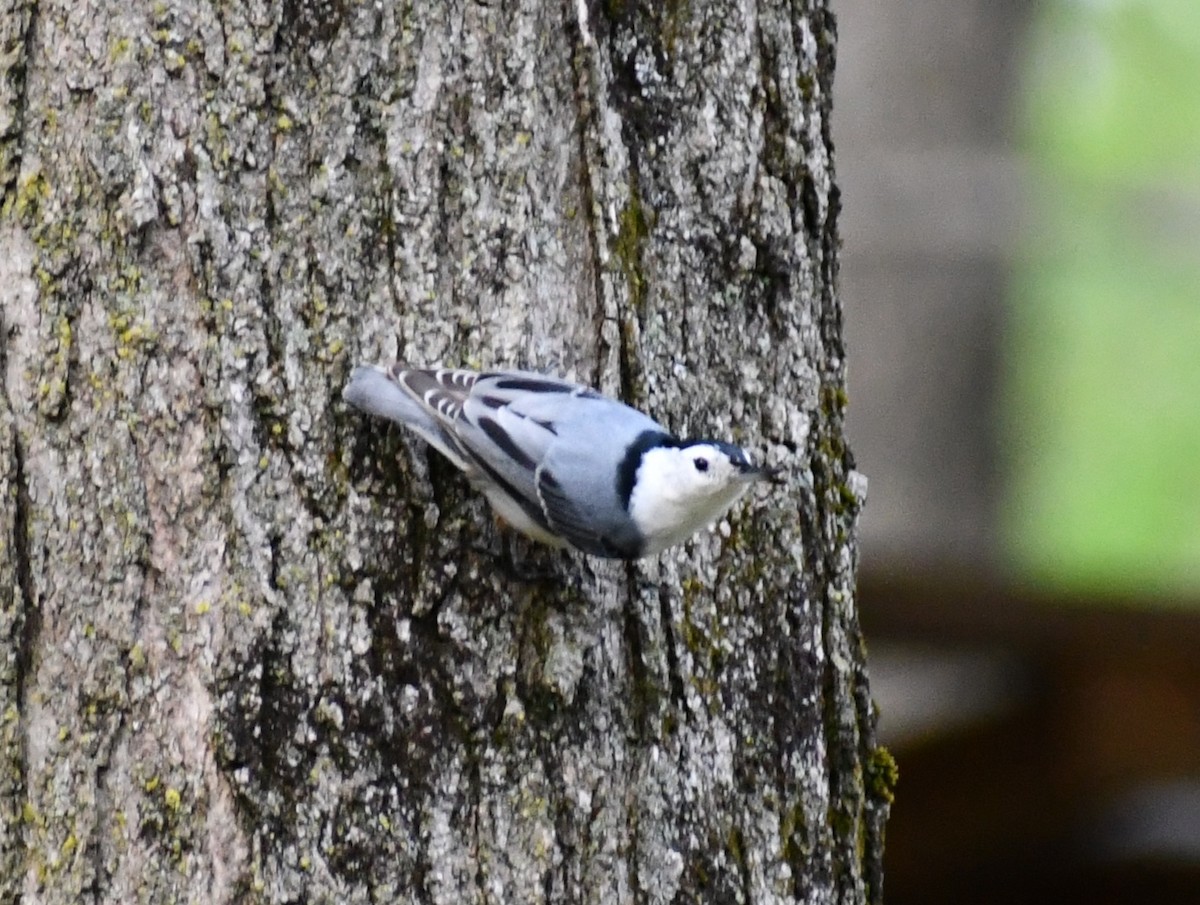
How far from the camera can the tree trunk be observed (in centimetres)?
190

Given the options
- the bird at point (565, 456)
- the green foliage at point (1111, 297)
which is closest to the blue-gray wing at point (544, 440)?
the bird at point (565, 456)

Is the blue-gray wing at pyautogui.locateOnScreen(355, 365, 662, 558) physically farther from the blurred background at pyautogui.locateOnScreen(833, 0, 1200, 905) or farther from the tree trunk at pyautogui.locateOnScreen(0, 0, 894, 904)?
the blurred background at pyautogui.locateOnScreen(833, 0, 1200, 905)

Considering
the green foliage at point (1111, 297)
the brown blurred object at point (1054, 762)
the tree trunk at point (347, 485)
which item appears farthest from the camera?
the green foliage at point (1111, 297)

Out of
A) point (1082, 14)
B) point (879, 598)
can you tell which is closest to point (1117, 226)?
point (1082, 14)

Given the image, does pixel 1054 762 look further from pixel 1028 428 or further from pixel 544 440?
pixel 1028 428

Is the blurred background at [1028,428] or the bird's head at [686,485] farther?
the blurred background at [1028,428]

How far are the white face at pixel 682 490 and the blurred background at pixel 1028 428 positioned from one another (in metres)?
1.65

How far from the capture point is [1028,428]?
6031 mm

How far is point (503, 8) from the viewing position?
205 cm

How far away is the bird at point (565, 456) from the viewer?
195cm

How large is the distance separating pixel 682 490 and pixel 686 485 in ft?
0.04

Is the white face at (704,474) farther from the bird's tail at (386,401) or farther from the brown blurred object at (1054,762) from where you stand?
the brown blurred object at (1054,762)

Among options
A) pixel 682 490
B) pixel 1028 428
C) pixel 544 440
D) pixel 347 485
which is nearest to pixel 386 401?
pixel 347 485

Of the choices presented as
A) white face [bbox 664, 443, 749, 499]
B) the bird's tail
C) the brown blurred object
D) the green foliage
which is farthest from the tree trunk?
the green foliage
